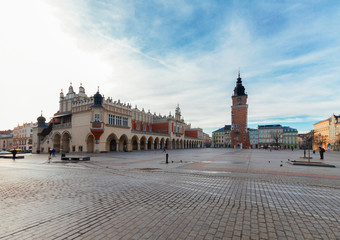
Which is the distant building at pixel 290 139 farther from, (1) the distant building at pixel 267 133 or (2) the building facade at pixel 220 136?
(2) the building facade at pixel 220 136

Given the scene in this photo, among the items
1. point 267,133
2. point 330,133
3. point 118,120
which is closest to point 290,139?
point 267,133

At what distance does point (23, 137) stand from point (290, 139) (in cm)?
14549

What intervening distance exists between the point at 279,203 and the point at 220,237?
3.23 meters

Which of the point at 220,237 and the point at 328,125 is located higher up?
the point at 328,125

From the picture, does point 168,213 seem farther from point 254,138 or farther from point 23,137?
point 254,138

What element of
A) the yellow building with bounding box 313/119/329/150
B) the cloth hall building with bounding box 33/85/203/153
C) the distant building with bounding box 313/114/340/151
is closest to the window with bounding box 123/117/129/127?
the cloth hall building with bounding box 33/85/203/153

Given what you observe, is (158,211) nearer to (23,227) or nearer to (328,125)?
(23,227)

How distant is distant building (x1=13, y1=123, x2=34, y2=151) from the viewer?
89319mm

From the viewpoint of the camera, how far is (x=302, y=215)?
4805mm

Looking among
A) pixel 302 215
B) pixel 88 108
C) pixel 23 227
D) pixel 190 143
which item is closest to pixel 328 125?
pixel 190 143

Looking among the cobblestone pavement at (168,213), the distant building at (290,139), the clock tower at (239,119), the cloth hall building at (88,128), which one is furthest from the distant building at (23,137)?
the distant building at (290,139)

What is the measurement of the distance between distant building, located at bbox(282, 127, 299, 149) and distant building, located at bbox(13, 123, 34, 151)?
137234mm

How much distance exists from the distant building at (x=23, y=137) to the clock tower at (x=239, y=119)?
96.5 meters

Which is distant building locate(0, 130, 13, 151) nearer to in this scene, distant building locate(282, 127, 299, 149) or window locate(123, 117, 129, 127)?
window locate(123, 117, 129, 127)
